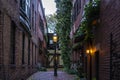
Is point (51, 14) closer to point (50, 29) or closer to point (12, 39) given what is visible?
point (50, 29)

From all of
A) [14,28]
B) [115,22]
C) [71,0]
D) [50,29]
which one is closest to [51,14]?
[50,29]

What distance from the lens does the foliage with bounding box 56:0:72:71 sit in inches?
1364

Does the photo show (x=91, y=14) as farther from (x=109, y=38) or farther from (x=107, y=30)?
(x=109, y=38)

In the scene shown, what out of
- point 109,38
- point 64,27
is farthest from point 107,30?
point 64,27

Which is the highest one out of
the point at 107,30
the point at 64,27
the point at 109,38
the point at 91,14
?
the point at 64,27

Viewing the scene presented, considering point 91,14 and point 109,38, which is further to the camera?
point 91,14

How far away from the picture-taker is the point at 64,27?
35156mm

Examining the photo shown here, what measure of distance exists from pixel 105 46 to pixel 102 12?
131 cm

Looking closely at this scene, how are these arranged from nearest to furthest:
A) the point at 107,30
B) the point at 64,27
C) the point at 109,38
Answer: the point at 109,38 < the point at 107,30 < the point at 64,27

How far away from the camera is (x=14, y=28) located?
15844mm

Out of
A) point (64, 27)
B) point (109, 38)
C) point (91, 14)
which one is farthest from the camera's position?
point (64, 27)

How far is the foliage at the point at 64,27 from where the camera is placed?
34.6 meters

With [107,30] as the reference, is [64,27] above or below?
above

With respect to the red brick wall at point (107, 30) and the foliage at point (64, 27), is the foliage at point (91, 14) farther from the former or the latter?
the foliage at point (64, 27)
